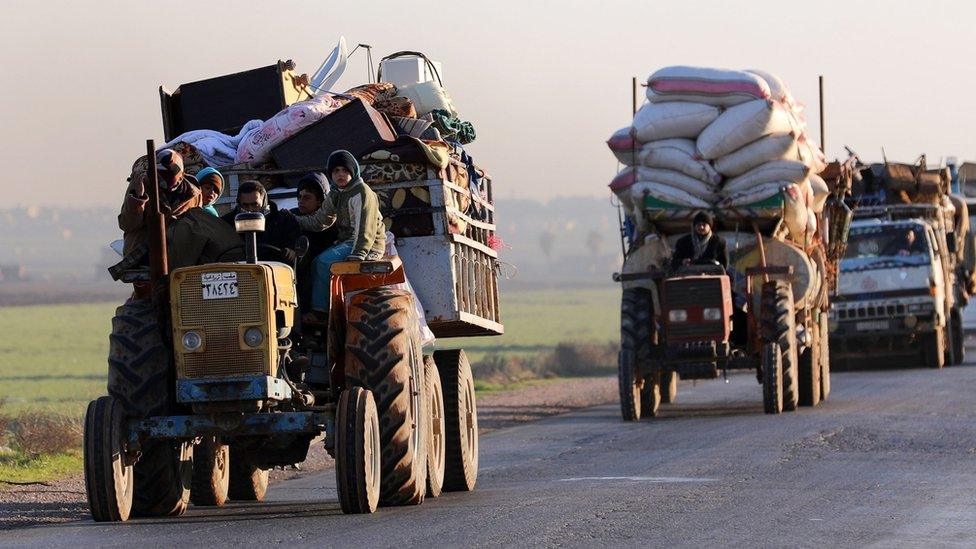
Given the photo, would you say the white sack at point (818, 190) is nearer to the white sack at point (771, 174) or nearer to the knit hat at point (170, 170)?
the white sack at point (771, 174)

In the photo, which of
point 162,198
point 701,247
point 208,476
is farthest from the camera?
point 701,247

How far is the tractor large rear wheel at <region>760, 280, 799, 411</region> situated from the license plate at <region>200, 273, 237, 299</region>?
12.1 m

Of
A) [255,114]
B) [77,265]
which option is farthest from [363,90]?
[77,265]

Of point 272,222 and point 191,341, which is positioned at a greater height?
point 272,222

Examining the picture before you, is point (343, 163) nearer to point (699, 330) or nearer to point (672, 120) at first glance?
point (699, 330)

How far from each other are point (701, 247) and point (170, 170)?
37.2 feet

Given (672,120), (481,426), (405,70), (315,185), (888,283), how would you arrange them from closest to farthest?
(315,185) → (405,70) → (672,120) → (481,426) → (888,283)

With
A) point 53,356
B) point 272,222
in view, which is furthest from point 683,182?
point 53,356

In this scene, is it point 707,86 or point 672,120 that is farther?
point 672,120

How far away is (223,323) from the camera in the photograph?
38.2ft

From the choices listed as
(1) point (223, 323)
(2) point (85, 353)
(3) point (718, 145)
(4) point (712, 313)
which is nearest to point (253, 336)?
(1) point (223, 323)

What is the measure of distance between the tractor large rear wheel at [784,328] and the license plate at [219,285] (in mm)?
12144

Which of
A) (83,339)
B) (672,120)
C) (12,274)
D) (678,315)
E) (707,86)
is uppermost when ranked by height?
(12,274)

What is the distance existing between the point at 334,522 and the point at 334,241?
223cm
